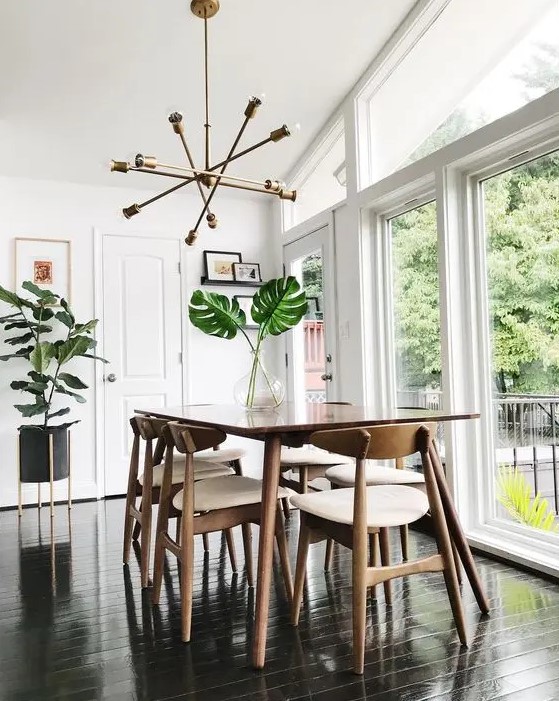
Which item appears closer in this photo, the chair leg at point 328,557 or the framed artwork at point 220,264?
the chair leg at point 328,557

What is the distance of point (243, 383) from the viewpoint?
9.48ft

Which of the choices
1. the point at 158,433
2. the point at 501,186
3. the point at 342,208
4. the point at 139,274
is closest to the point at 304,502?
the point at 158,433

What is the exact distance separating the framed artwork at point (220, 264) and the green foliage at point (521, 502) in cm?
297

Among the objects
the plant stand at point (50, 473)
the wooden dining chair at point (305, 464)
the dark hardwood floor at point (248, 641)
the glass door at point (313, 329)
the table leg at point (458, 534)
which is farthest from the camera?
the glass door at point (313, 329)

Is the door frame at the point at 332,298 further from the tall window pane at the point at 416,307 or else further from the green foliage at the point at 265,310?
the green foliage at the point at 265,310

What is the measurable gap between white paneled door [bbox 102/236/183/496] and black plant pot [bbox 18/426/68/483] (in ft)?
2.02

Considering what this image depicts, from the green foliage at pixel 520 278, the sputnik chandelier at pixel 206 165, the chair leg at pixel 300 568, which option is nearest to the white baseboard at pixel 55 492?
the sputnik chandelier at pixel 206 165

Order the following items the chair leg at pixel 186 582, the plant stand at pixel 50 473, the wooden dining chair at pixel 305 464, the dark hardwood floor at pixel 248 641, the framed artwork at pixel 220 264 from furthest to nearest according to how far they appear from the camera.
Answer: the framed artwork at pixel 220 264 → the plant stand at pixel 50 473 → the wooden dining chair at pixel 305 464 → the chair leg at pixel 186 582 → the dark hardwood floor at pixel 248 641

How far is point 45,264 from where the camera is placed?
15.2 feet

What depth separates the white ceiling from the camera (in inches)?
126

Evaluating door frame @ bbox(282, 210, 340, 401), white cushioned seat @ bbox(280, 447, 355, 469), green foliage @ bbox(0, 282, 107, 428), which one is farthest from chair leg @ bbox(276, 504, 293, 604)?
green foliage @ bbox(0, 282, 107, 428)

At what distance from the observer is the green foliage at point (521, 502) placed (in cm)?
285

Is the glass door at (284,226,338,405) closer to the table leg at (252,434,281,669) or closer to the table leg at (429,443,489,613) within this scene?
the table leg at (429,443,489,613)

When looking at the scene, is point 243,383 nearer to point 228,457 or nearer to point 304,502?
point 228,457
